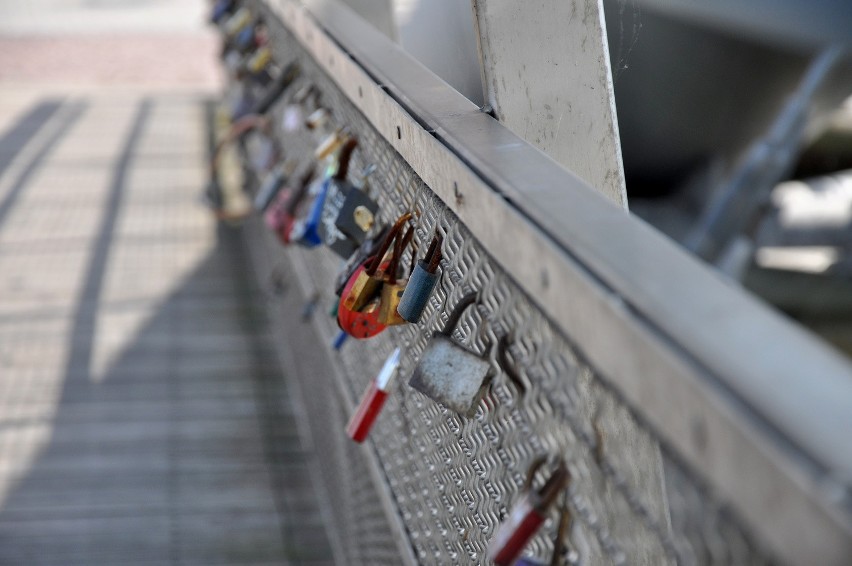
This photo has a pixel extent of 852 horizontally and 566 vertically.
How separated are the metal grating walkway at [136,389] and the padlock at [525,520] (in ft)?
7.55

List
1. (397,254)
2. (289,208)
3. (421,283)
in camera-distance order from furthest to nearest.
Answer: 1. (289,208)
2. (397,254)
3. (421,283)

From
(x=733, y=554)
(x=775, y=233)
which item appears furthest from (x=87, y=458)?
(x=775, y=233)

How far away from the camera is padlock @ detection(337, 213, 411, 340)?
1672 millimetres

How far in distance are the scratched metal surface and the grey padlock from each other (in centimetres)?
3

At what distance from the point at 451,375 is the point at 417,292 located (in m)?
0.21

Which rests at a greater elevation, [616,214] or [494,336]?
[616,214]

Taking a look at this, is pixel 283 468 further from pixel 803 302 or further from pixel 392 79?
pixel 803 302

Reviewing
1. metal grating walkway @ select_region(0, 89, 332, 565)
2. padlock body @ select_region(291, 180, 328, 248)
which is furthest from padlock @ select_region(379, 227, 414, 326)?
metal grating walkway @ select_region(0, 89, 332, 565)

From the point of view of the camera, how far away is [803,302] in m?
7.52

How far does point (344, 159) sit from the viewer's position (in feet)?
7.10

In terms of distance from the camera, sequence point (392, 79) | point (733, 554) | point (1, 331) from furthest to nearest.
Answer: point (1, 331) < point (392, 79) < point (733, 554)

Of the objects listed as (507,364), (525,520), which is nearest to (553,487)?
(525,520)

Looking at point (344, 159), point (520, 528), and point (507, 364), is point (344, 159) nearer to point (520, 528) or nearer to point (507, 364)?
point (507, 364)

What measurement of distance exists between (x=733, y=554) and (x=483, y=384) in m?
0.55
